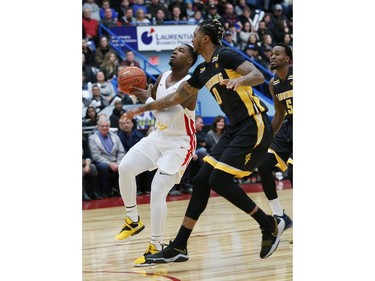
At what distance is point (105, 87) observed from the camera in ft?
41.5

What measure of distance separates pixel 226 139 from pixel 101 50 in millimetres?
7904

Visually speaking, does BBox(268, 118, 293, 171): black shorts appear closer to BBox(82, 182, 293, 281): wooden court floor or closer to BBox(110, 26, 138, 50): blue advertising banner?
BBox(82, 182, 293, 281): wooden court floor

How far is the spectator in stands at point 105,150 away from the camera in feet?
36.5

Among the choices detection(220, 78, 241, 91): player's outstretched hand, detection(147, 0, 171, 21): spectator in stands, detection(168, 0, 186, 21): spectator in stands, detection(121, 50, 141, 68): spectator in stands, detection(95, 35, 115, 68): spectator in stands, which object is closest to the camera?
detection(220, 78, 241, 91): player's outstretched hand

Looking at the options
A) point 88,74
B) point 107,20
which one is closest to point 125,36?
point 107,20

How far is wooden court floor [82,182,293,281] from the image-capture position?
18.6ft

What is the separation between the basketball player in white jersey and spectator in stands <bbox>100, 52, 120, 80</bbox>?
6823 mm

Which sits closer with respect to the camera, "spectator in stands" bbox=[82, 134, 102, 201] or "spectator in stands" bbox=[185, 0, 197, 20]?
"spectator in stands" bbox=[82, 134, 102, 201]

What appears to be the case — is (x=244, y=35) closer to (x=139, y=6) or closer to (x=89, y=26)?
(x=139, y=6)

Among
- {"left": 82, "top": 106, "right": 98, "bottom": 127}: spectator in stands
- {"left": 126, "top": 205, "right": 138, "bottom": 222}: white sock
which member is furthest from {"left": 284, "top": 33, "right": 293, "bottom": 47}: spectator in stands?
{"left": 126, "top": 205, "right": 138, "bottom": 222}: white sock
